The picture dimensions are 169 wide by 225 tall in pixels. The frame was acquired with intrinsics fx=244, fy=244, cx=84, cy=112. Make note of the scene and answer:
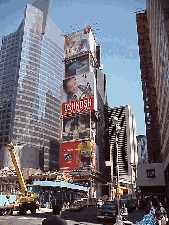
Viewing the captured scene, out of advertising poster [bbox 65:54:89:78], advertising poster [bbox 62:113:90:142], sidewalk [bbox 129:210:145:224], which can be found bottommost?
sidewalk [bbox 129:210:145:224]

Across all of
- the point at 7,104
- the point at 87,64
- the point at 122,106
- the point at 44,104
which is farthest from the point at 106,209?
the point at 122,106

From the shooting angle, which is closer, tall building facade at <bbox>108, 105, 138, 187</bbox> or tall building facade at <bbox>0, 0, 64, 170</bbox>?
tall building facade at <bbox>0, 0, 64, 170</bbox>

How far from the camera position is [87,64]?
11831cm

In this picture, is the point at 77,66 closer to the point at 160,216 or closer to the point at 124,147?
the point at 124,147

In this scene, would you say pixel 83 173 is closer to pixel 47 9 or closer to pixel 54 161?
pixel 54 161

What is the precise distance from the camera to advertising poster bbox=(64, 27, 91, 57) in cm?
12306

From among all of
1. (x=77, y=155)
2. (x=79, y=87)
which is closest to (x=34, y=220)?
(x=77, y=155)

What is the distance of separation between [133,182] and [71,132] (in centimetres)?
5879

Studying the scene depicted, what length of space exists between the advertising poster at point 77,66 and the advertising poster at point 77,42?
379 centimetres

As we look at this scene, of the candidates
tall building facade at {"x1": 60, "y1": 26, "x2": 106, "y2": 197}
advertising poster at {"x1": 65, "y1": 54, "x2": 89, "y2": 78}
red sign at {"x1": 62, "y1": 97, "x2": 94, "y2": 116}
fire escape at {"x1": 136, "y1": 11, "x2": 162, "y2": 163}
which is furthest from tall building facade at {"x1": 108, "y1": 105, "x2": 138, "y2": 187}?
fire escape at {"x1": 136, "y1": 11, "x2": 162, "y2": 163}

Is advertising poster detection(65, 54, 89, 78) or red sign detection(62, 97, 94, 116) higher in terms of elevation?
advertising poster detection(65, 54, 89, 78)

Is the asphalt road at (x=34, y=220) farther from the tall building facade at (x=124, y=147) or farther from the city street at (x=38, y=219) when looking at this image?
the tall building facade at (x=124, y=147)

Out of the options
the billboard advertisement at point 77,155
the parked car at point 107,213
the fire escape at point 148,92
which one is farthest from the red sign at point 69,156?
the parked car at point 107,213

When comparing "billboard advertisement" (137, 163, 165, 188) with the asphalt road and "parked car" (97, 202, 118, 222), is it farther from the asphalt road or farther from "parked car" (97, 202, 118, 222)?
"parked car" (97, 202, 118, 222)
